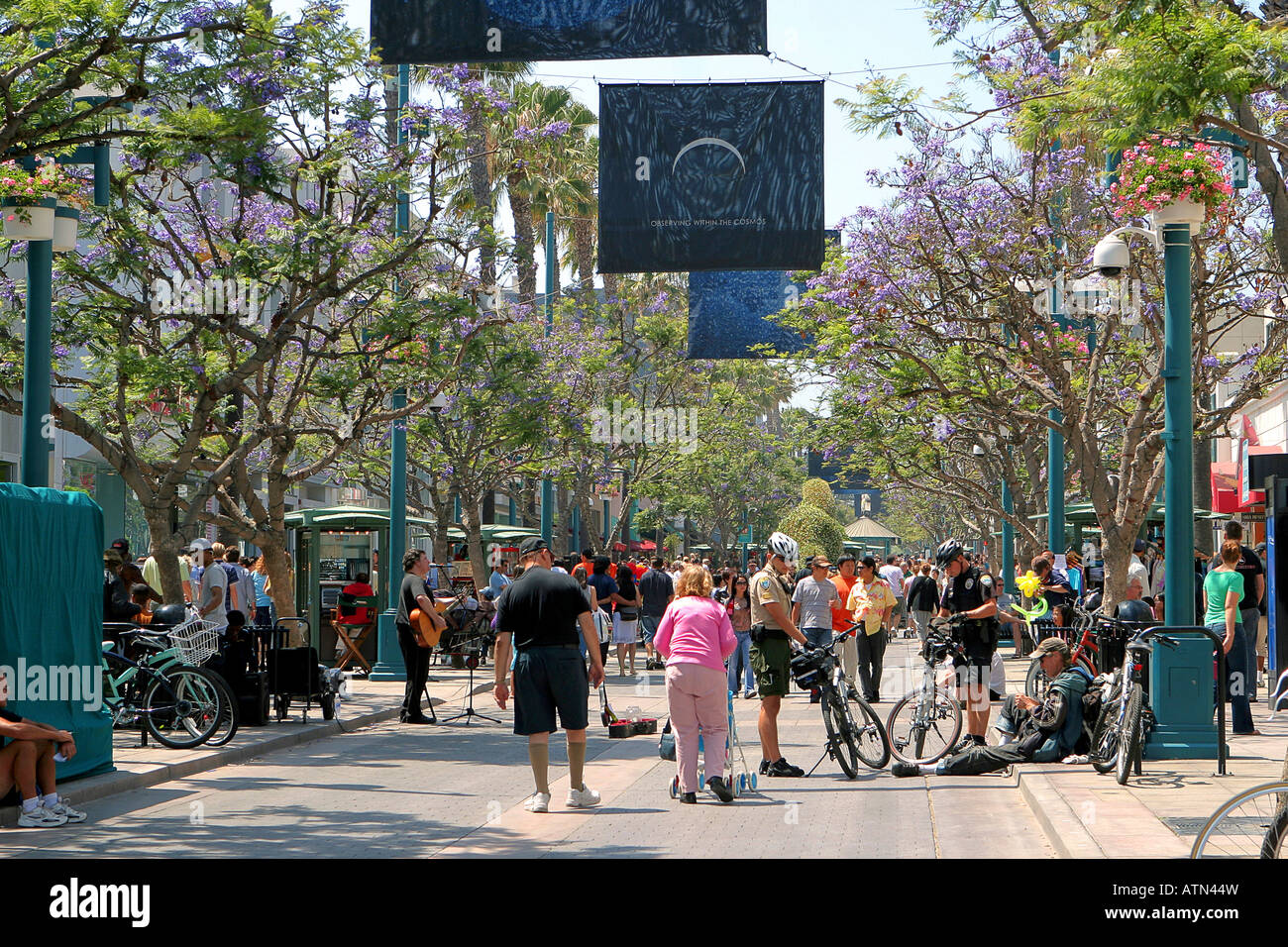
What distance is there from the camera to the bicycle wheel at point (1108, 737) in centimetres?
1126

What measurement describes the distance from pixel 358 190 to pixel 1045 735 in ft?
32.5

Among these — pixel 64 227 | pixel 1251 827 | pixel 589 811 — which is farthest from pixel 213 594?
pixel 1251 827

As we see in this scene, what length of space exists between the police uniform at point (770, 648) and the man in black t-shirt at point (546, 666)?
2.07m

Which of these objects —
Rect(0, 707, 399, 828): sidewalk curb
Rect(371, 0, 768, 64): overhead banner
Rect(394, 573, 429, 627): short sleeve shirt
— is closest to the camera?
Rect(0, 707, 399, 828): sidewalk curb

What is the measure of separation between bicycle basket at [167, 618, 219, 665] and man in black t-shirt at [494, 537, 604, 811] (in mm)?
4227

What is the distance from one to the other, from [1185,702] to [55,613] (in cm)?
881

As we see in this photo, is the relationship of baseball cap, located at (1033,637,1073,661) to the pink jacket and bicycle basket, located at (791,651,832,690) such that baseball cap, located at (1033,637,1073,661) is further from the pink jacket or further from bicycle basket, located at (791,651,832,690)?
the pink jacket

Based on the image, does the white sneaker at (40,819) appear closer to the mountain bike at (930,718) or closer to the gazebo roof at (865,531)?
the mountain bike at (930,718)

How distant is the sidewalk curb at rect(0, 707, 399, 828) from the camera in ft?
35.5

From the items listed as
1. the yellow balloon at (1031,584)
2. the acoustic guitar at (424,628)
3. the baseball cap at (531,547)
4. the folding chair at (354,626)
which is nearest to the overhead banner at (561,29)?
the baseball cap at (531,547)

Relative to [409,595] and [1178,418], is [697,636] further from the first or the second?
[409,595]

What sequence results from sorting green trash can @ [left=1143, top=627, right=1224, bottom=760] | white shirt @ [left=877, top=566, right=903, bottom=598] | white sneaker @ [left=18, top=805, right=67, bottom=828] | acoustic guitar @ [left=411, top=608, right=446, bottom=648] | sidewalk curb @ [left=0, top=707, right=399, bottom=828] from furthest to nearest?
1. white shirt @ [left=877, top=566, right=903, bottom=598]
2. acoustic guitar @ [left=411, top=608, right=446, bottom=648]
3. green trash can @ [left=1143, top=627, right=1224, bottom=760]
4. sidewalk curb @ [left=0, top=707, right=399, bottom=828]
5. white sneaker @ [left=18, top=805, right=67, bottom=828]

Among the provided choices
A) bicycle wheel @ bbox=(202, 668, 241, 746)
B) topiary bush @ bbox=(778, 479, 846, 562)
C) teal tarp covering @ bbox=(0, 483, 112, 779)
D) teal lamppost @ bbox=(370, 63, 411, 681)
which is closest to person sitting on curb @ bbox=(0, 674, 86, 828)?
teal tarp covering @ bbox=(0, 483, 112, 779)

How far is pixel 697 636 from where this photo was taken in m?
10.7
